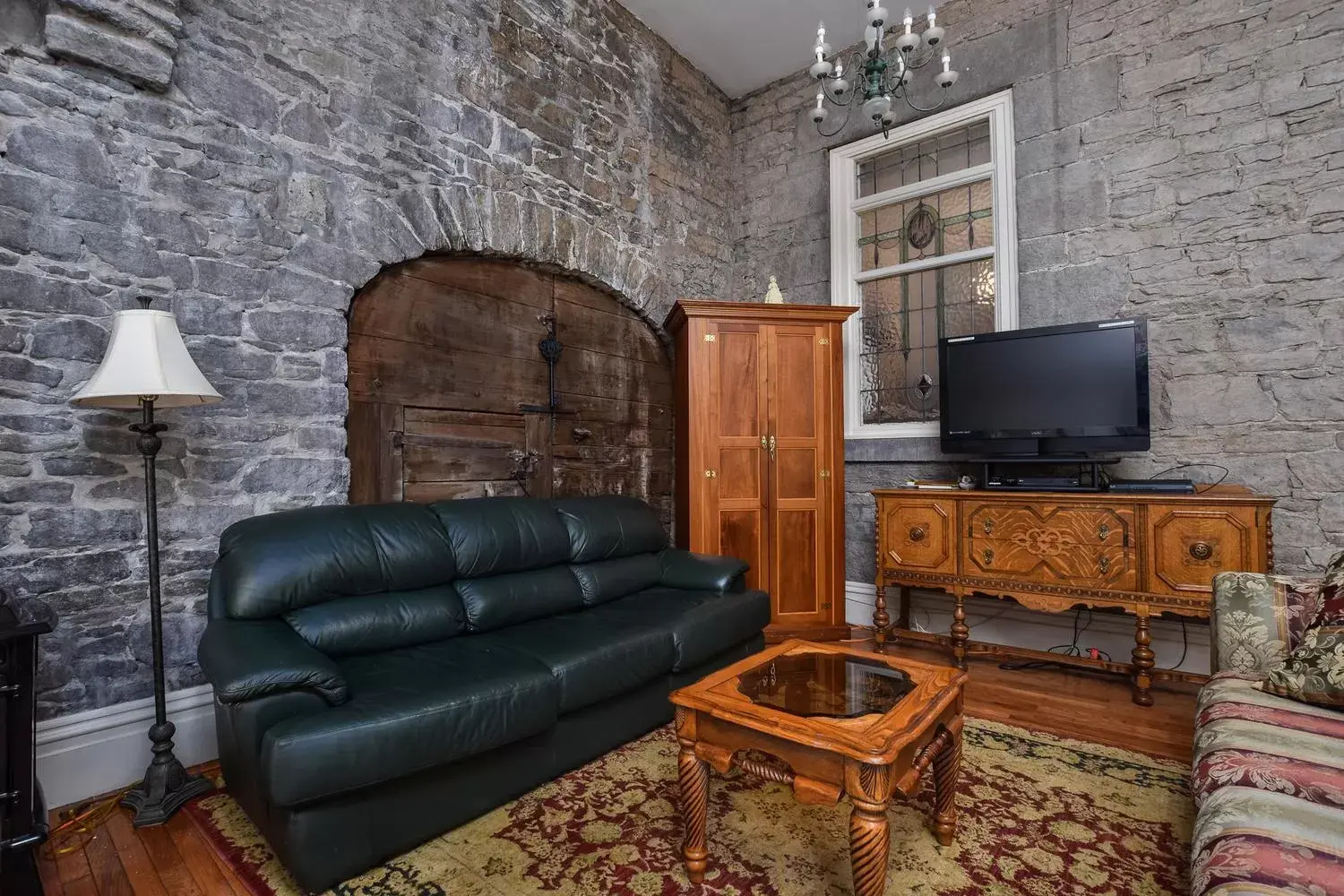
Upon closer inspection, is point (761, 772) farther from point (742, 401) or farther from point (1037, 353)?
point (1037, 353)

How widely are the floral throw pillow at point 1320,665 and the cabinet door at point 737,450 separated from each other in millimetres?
2340

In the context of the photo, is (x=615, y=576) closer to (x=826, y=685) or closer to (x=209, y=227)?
(x=826, y=685)

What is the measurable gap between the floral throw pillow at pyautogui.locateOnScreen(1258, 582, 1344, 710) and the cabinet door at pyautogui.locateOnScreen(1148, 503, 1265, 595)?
0.97m

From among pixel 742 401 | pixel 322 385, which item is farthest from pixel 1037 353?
pixel 322 385

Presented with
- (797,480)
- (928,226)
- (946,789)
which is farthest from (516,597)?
(928,226)

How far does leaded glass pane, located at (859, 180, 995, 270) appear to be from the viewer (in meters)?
3.93

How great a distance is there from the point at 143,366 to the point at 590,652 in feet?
5.29

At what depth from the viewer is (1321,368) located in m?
2.91

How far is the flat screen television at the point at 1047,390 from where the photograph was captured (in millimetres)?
3137

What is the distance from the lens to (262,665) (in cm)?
161

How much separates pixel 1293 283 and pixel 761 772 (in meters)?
3.41

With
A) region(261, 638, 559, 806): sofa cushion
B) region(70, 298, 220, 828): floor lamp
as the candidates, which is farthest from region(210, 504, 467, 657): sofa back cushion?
region(70, 298, 220, 828): floor lamp

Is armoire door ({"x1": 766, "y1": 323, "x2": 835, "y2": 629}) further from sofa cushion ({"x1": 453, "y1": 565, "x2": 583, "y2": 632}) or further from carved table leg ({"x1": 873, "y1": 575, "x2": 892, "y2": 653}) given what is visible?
sofa cushion ({"x1": 453, "y1": 565, "x2": 583, "y2": 632})

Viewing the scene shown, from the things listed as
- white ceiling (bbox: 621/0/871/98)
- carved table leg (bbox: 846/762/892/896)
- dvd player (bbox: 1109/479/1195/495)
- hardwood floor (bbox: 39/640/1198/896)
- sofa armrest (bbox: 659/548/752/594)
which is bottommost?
hardwood floor (bbox: 39/640/1198/896)
